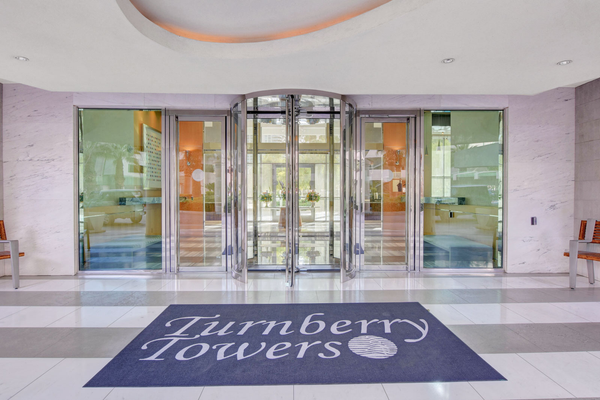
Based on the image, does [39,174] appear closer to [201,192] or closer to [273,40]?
[201,192]

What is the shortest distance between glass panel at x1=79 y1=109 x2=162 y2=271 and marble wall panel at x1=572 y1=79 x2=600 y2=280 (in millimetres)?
7741

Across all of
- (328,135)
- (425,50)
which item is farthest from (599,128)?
(328,135)

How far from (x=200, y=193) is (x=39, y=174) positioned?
2.81 metres

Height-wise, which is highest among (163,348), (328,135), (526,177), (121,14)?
(121,14)

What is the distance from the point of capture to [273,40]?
3871 mm

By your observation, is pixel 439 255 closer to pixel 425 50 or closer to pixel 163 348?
pixel 425 50

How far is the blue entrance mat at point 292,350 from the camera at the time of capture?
2.72 metres

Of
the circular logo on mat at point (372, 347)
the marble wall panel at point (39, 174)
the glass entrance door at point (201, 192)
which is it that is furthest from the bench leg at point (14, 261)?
the circular logo on mat at point (372, 347)

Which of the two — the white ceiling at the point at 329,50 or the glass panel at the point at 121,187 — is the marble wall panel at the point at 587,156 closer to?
the white ceiling at the point at 329,50

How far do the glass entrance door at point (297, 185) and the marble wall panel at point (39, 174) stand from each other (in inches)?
122

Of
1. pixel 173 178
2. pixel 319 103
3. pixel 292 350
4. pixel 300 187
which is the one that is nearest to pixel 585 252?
pixel 300 187

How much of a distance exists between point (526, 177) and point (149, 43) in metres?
6.50

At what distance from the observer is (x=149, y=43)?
361cm

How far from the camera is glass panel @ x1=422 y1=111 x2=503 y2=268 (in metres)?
6.38
